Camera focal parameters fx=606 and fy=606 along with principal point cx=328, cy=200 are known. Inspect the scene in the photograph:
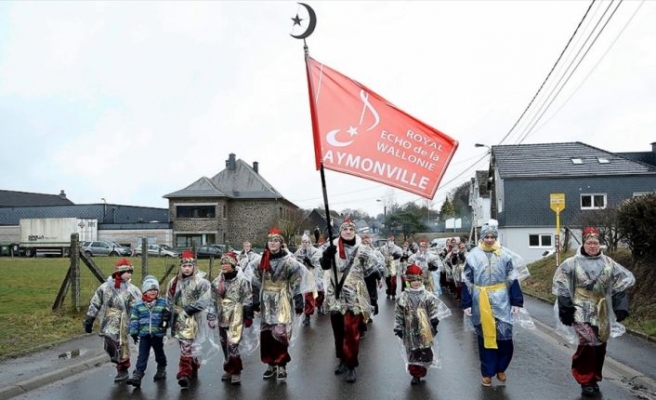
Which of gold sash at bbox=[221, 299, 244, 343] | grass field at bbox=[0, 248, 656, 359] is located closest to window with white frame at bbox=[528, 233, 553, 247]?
grass field at bbox=[0, 248, 656, 359]

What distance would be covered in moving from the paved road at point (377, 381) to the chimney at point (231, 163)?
55.9 meters

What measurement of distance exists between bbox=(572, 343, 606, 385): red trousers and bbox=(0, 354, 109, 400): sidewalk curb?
247 inches

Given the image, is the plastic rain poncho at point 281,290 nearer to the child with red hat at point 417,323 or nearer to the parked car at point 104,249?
the child with red hat at point 417,323

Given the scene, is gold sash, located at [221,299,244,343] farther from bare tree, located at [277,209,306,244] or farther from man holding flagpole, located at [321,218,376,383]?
bare tree, located at [277,209,306,244]

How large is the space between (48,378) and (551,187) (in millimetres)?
35065

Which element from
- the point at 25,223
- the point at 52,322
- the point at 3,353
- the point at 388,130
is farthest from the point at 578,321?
the point at 25,223

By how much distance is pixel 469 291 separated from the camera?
7.21 meters

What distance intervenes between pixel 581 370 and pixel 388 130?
11.2 feet

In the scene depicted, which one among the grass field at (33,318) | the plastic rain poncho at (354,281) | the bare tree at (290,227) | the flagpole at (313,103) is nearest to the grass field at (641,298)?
the plastic rain poncho at (354,281)

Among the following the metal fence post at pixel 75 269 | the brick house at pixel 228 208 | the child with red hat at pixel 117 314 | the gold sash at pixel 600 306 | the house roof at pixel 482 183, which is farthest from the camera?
the brick house at pixel 228 208

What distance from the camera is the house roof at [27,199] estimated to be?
85.3 meters

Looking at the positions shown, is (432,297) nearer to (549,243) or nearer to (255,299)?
(255,299)

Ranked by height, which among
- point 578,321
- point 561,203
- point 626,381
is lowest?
point 626,381

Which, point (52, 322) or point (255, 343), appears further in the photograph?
point (52, 322)
